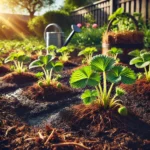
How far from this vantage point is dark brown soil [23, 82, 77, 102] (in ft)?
9.08

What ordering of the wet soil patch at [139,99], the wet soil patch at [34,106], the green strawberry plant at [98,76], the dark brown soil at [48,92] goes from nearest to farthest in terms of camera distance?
the green strawberry plant at [98,76] → the wet soil patch at [139,99] → the wet soil patch at [34,106] → the dark brown soil at [48,92]

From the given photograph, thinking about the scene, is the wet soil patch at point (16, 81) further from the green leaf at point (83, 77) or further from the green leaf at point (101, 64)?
the green leaf at point (101, 64)

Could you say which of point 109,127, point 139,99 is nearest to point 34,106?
point 109,127

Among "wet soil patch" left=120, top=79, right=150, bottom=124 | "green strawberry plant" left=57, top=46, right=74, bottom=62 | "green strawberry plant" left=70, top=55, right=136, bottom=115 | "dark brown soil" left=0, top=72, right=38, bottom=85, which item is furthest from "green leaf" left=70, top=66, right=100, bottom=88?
"green strawberry plant" left=57, top=46, right=74, bottom=62

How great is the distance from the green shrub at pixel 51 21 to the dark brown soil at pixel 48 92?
9005 millimetres

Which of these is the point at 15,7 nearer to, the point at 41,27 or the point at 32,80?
the point at 41,27

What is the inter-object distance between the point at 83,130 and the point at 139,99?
78cm

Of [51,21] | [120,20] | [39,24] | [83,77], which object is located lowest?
[83,77]

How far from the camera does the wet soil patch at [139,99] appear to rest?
7.34ft

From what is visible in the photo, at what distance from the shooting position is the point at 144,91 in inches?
99.4

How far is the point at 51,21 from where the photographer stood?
457 inches

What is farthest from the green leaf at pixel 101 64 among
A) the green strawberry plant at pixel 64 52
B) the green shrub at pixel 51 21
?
the green shrub at pixel 51 21

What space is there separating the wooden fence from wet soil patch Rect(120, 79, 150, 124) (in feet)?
14.9

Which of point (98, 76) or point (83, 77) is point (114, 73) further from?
point (83, 77)
